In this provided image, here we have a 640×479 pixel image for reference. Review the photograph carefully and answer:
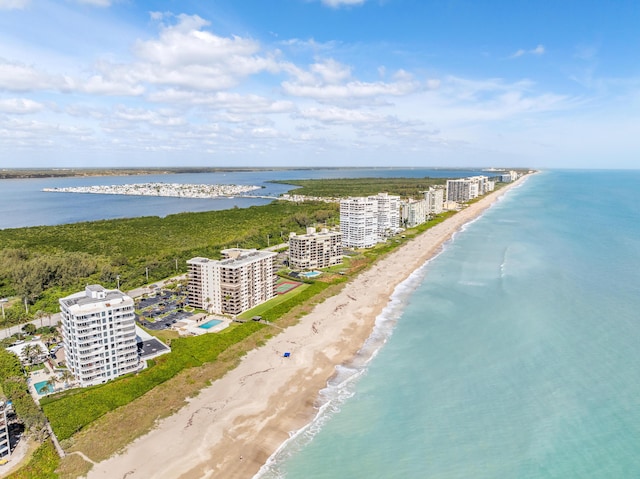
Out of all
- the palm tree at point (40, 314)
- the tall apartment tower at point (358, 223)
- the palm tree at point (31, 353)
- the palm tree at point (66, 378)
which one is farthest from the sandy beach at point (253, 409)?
the tall apartment tower at point (358, 223)

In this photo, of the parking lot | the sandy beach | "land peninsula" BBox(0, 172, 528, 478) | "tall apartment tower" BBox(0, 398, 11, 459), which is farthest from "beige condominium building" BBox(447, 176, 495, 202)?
"tall apartment tower" BBox(0, 398, 11, 459)

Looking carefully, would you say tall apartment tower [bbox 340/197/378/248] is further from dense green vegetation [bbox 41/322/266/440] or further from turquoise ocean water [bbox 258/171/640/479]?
dense green vegetation [bbox 41/322/266/440]

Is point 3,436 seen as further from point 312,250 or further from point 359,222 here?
point 359,222

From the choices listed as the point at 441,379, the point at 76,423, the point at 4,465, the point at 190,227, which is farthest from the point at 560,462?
the point at 190,227

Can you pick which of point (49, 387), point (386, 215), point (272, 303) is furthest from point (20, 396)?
point (386, 215)

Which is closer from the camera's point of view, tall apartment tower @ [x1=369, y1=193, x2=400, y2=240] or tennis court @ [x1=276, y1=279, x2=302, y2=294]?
tennis court @ [x1=276, y1=279, x2=302, y2=294]

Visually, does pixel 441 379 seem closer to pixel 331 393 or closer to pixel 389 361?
pixel 389 361
